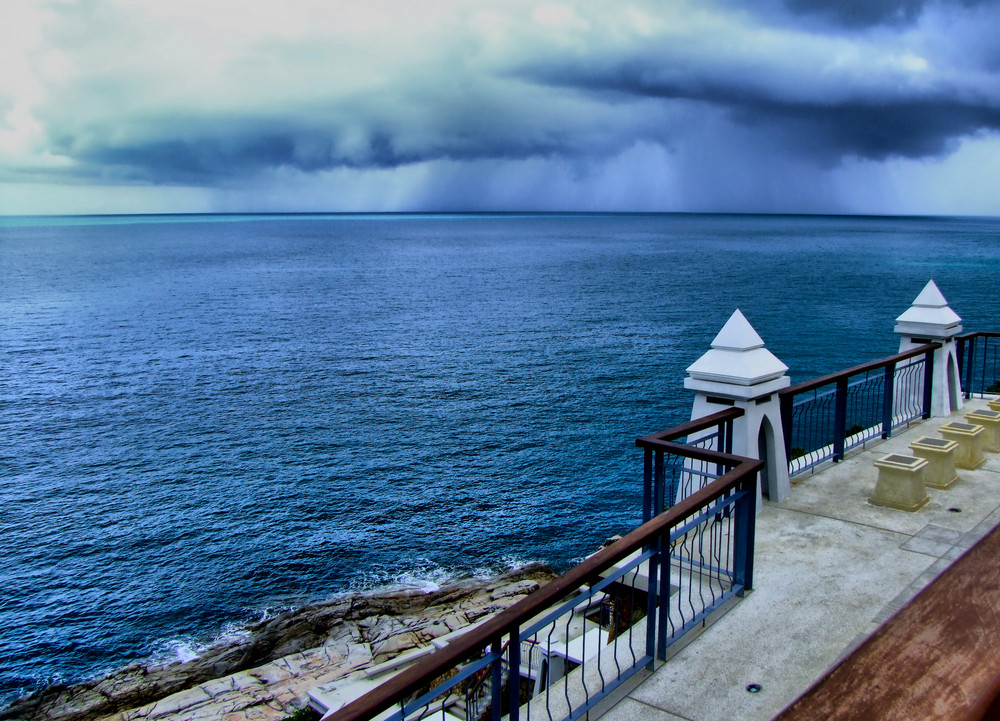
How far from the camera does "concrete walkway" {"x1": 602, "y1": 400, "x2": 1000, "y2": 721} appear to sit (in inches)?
212

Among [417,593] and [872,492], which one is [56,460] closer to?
[417,593]

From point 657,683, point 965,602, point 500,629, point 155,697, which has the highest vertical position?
point 965,602

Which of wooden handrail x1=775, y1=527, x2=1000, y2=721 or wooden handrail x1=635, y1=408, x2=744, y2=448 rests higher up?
wooden handrail x1=775, y1=527, x2=1000, y2=721

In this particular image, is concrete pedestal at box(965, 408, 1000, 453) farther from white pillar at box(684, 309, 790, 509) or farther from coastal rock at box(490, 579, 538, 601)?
coastal rock at box(490, 579, 538, 601)

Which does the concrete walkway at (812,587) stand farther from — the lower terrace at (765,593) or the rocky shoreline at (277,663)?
the rocky shoreline at (277,663)

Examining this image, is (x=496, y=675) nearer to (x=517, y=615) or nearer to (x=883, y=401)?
Answer: (x=517, y=615)

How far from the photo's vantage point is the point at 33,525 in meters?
27.2

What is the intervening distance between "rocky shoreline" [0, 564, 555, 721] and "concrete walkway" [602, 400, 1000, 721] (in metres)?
12.1

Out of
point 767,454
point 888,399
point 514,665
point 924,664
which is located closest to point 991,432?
point 888,399

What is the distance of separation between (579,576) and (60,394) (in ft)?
154

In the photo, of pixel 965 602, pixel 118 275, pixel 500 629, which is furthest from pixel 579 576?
pixel 118 275

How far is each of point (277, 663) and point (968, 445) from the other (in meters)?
15.7

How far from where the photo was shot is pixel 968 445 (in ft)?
32.5

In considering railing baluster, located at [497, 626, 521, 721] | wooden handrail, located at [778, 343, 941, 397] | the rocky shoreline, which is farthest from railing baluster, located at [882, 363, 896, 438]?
the rocky shoreline
